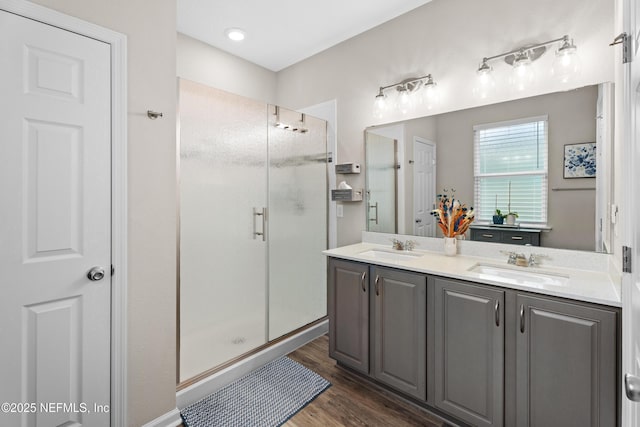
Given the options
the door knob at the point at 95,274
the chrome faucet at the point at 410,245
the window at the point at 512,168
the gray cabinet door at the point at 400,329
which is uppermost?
the window at the point at 512,168

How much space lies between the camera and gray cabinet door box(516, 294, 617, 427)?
1.23 metres

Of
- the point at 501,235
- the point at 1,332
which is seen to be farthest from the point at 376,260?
the point at 1,332

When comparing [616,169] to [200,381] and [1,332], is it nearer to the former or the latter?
[200,381]

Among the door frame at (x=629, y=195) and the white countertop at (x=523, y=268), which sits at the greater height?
the door frame at (x=629, y=195)

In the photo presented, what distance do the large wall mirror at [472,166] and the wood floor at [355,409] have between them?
120 cm

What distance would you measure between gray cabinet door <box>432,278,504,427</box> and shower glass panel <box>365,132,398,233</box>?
97 centimetres

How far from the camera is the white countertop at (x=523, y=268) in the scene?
1296 millimetres

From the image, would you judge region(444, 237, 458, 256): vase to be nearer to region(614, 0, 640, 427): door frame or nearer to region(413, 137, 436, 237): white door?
region(413, 137, 436, 237): white door

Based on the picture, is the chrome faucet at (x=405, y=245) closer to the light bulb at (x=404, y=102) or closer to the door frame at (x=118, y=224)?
the light bulb at (x=404, y=102)

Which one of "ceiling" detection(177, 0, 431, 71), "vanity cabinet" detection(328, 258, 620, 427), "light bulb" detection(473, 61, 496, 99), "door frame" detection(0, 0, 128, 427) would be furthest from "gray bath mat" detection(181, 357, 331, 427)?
"ceiling" detection(177, 0, 431, 71)

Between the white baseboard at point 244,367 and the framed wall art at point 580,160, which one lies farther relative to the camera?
the white baseboard at point 244,367

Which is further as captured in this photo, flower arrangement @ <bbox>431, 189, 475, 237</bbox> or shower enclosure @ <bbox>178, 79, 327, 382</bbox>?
flower arrangement @ <bbox>431, 189, 475, 237</bbox>

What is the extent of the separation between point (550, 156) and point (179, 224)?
7.66 ft

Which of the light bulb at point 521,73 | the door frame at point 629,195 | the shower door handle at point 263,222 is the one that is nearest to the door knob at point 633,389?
the door frame at point 629,195
